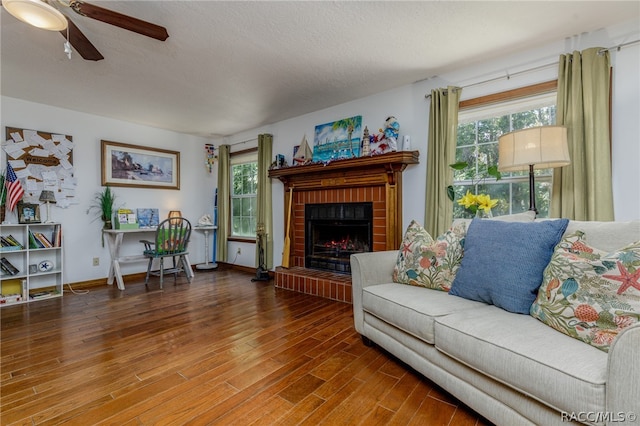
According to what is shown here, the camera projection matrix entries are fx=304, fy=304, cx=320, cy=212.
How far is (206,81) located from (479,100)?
107 inches

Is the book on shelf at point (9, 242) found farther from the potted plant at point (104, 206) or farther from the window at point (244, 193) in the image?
the window at point (244, 193)

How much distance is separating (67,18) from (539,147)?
9.95ft

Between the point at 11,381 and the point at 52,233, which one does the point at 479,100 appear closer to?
the point at 11,381

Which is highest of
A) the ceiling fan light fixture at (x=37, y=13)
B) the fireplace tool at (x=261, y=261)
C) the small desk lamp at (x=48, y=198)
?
the ceiling fan light fixture at (x=37, y=13)

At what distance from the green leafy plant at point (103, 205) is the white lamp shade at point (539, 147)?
478 centimetres

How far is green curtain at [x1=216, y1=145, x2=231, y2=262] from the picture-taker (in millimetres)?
5383

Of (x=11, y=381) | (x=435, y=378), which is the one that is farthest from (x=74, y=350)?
(x=435, y=378)

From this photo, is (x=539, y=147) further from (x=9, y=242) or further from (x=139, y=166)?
(x=9, y=242)

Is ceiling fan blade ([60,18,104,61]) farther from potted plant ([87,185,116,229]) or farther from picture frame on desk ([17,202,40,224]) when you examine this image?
potted plant ([87,185,116,229])

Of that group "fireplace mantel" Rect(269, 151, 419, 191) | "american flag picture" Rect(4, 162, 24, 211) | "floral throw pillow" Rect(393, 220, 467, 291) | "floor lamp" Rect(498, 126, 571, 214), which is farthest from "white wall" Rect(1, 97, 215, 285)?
"floor lamp" Rect(498, 126, 571, 214)

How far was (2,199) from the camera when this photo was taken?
3.43m

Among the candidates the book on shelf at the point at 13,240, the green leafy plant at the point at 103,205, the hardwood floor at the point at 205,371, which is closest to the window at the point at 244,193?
the green leafy plant at the point at 103,205

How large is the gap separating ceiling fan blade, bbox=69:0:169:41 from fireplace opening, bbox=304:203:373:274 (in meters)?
2.55

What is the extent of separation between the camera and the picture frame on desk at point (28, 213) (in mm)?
3537
